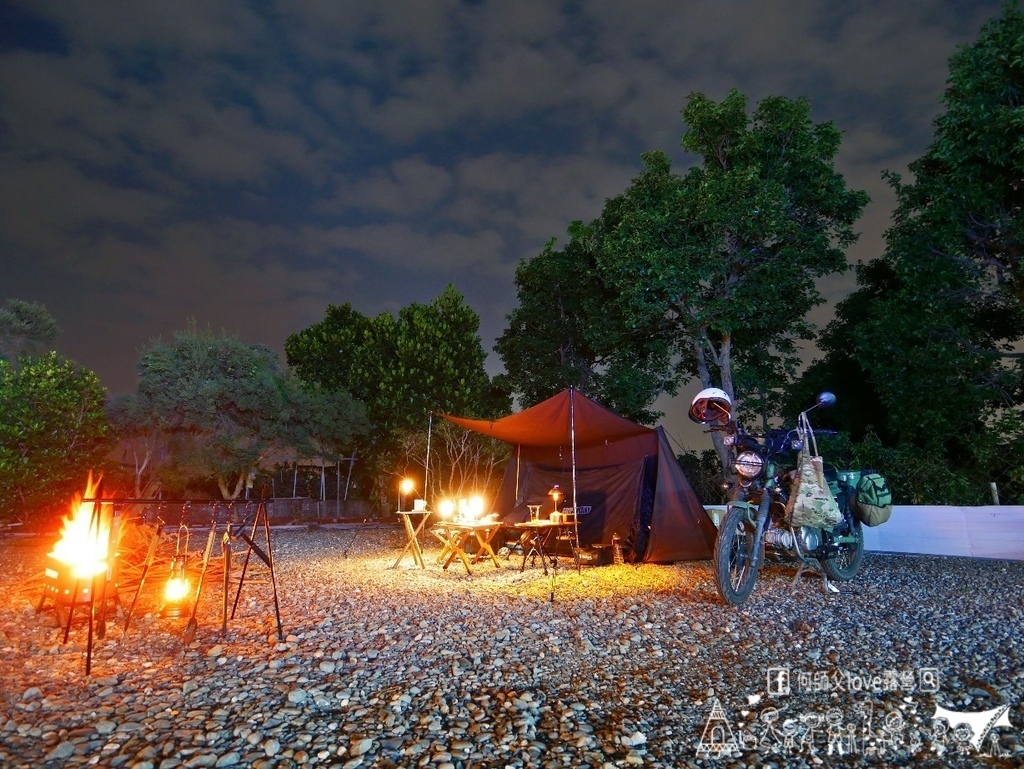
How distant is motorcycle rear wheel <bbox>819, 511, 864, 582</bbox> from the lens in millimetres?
4898

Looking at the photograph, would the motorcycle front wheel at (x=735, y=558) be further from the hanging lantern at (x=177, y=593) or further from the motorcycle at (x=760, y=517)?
the hanging lantern at (x=177, y=593)

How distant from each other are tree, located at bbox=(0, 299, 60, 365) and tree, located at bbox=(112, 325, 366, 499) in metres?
1.47

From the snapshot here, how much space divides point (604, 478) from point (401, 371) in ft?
30.5

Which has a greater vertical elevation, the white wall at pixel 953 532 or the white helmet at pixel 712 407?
the white helmet at pixel 712 407

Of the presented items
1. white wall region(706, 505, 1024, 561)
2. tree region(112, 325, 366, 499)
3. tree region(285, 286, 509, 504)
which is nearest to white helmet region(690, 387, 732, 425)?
white wall region(706, 505, 1024, 561)

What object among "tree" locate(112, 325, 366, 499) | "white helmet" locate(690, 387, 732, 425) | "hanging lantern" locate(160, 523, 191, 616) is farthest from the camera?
"tree" locate(112, 325, 366, 499)

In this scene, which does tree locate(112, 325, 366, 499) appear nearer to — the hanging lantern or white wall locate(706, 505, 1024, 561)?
the hanging lantern

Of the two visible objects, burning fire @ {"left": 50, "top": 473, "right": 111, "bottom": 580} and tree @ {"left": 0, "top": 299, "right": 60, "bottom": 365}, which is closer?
burning fire @ {"left": 50, "top": 473, "right": 111, "bottom": 580}

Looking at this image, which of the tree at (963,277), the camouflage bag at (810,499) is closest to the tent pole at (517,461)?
the camouflage bag at (810,499)

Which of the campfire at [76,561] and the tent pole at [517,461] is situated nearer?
the campfire at [76,561]

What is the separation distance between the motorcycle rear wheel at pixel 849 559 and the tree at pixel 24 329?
11446 millimetres

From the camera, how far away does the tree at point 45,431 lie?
27.8 ft

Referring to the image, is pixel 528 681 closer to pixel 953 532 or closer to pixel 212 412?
pixel 953 532

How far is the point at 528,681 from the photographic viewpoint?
262 centimetres
